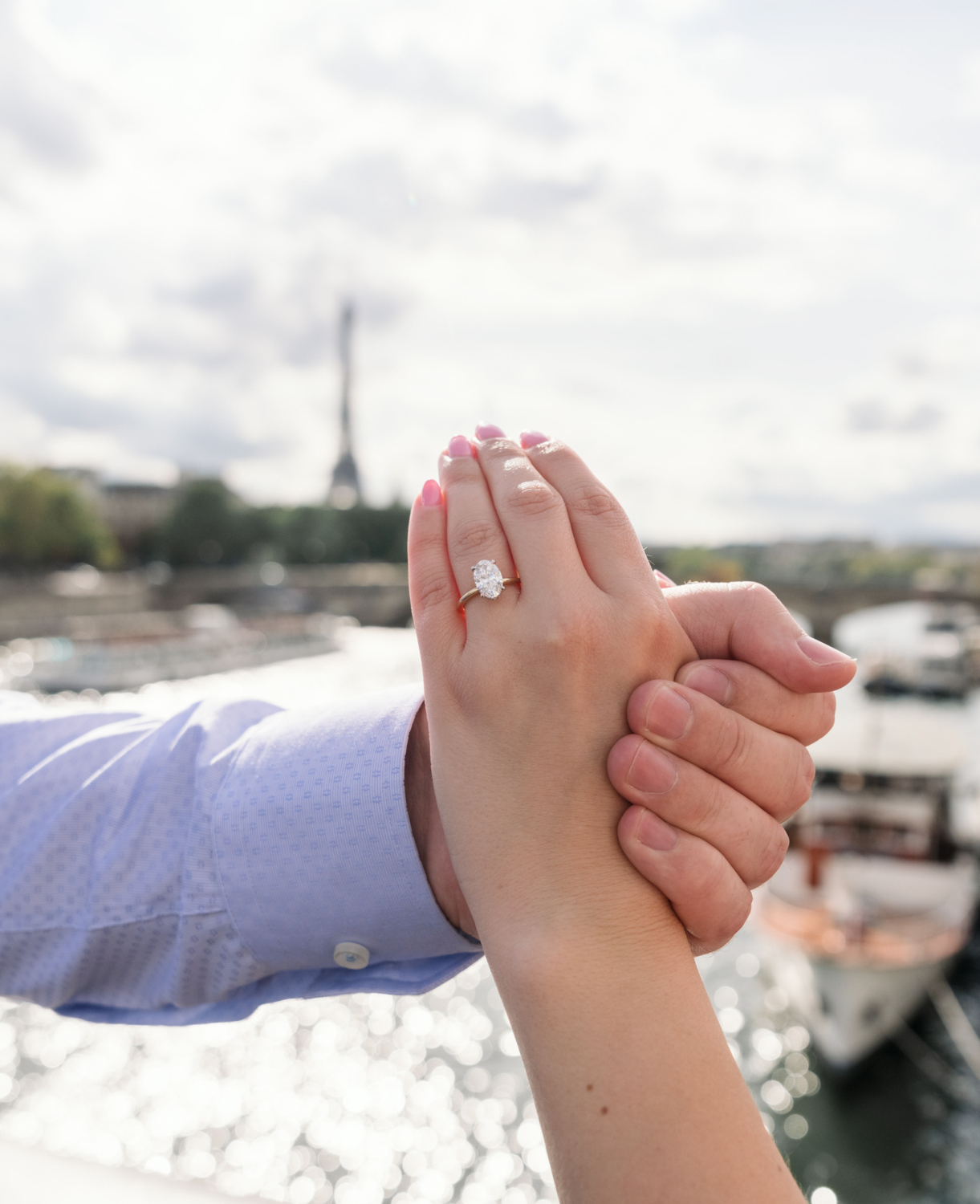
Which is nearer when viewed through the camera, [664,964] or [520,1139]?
[664,964]

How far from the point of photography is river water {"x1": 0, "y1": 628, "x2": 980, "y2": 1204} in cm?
768

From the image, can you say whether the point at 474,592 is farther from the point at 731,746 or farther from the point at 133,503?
the point at 133,503

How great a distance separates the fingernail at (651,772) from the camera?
679mm

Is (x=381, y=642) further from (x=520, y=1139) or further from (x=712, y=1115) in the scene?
(x=712, y=1115)

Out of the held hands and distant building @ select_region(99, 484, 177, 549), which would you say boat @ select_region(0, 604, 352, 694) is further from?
distant building @ select_region(99, 484, 177, 549)

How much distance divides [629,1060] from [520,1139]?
863 centimetres

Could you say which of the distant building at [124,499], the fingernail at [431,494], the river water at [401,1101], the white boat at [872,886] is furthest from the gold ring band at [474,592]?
the distant building at [124,499]

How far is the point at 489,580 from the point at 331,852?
11.3 inches

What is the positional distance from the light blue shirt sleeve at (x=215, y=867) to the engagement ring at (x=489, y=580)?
185mm

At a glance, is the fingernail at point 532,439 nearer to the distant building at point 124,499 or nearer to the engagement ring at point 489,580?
the engagement ring at point 489,580

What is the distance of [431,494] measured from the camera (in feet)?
2.62

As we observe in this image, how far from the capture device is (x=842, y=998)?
28.2 feet

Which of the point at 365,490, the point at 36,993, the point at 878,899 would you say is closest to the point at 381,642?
the point at 878,899

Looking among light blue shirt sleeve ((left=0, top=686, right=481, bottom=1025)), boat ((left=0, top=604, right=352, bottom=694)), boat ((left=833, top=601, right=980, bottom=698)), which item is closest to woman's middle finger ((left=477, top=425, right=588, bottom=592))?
light blue shirt sleeve ((left=0, top=686, right=481, bottom=1025))
